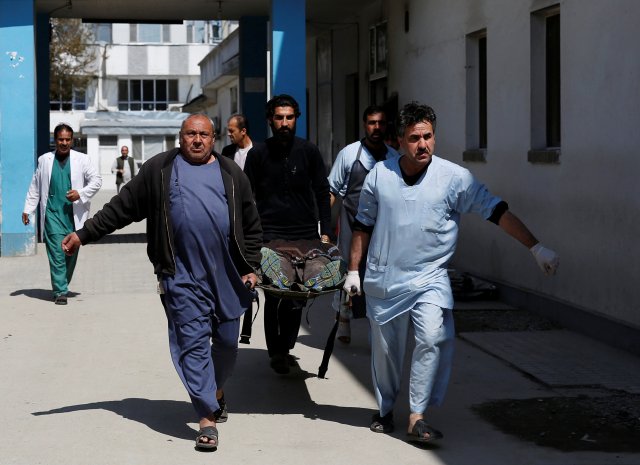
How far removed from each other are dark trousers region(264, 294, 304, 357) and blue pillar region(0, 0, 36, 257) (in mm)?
10205

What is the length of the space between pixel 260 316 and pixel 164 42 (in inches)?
2165

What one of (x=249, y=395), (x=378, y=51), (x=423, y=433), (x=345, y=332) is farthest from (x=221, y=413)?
(x=378, y=51)

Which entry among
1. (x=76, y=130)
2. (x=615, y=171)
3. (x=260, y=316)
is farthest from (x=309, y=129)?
(x=76, y=130)

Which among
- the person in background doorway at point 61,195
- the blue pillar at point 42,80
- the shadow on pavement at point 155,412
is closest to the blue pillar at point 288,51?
the person in background doorway at point 61,195

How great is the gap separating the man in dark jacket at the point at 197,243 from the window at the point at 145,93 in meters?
59.6

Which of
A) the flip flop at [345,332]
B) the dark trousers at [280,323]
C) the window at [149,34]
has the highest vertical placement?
the window at [149,34]

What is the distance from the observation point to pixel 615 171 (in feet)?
33.6

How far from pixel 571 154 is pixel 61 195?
17.1ft

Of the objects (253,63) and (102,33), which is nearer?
(253,63)

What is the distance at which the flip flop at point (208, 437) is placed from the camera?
6613mm

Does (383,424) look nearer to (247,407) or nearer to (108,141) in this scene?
(247,407)

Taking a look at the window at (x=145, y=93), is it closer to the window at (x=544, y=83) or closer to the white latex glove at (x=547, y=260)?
the window at (x=544, y=83)

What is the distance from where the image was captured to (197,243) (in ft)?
22.7

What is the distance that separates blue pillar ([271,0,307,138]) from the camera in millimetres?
18016
